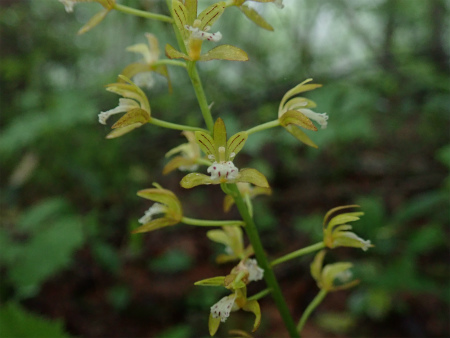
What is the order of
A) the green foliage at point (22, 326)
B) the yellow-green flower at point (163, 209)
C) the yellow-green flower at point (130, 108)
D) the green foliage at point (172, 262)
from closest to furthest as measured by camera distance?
the yellow-green flower at point (130, 108) → the yellow-green flower at point (163, 209) → the green foliage at point (22, 326) → the green foliage at point (172, 262)

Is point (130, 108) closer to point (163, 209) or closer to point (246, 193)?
point (163, 209)

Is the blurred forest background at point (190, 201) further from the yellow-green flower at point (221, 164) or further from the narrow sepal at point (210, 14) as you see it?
the narrow sepal at point (210, 14)

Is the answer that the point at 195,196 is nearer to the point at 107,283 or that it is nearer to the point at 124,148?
the point at 124,148

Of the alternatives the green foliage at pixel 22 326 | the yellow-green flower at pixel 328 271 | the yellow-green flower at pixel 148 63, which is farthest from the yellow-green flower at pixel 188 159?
the green foliage at pixel 22 326

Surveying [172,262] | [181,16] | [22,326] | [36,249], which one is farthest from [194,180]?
[172,262]

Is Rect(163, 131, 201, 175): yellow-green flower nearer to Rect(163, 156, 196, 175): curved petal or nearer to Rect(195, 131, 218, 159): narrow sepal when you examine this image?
Rect(163, 156, 196, 175): curved petal

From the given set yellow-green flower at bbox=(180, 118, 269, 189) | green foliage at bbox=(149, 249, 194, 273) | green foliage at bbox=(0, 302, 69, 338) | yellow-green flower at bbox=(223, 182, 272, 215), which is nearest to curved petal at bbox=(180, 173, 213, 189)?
yellow-green flower at bbox=(180, 118, 269, 189)

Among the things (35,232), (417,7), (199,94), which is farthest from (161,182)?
(417,7)
